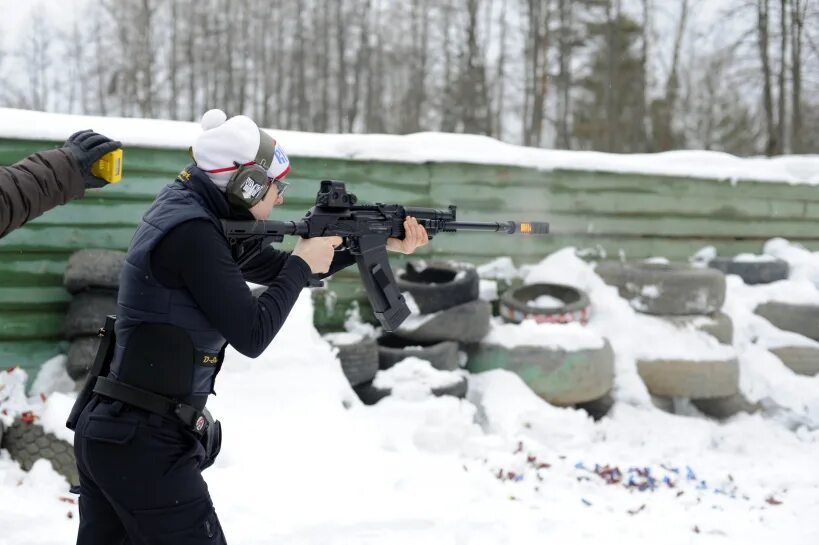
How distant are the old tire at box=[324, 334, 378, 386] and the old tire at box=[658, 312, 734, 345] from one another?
328 centimetres

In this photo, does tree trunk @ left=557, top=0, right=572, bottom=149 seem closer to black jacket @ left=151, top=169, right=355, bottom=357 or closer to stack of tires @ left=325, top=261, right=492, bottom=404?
stack of tires @ left=325, top=261, right=492, bottom=404

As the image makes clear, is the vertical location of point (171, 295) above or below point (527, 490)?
above

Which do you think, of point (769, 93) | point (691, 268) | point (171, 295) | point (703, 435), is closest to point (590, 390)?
point (703, 435)

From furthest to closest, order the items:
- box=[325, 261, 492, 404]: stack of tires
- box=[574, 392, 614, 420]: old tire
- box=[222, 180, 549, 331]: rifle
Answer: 1. box=[574, 392, 614, 420]: old tire
2. box=[325, 261, 492, 404]: stack of tires
3. box=[222, 180, 549, 331]: rifle

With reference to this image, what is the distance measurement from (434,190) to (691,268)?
3.13 meters

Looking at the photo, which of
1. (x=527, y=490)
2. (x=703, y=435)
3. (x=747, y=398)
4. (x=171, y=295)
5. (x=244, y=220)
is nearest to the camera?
(x=171, y=295)

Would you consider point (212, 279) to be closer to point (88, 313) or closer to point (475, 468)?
point (475, 468)

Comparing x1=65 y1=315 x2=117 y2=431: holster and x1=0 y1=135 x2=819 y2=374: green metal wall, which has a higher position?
x1=0 y1=135 x2=819 y2=374: green metal wall

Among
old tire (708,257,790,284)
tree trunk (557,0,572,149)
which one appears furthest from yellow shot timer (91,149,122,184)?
tree trunk (557,0,572,149)

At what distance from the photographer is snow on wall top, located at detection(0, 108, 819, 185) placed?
570 centimetres

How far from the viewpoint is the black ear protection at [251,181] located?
2184mm

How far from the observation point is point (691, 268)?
793 cm

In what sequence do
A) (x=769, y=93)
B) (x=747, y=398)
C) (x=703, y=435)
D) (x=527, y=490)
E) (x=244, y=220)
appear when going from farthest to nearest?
(x=769, y=93)
(x=747, y=398)
(x=703, y=435)
(x=527, y=490)
(x=244, y=220)

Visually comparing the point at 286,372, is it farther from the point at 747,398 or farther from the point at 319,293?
the point at 747,398
